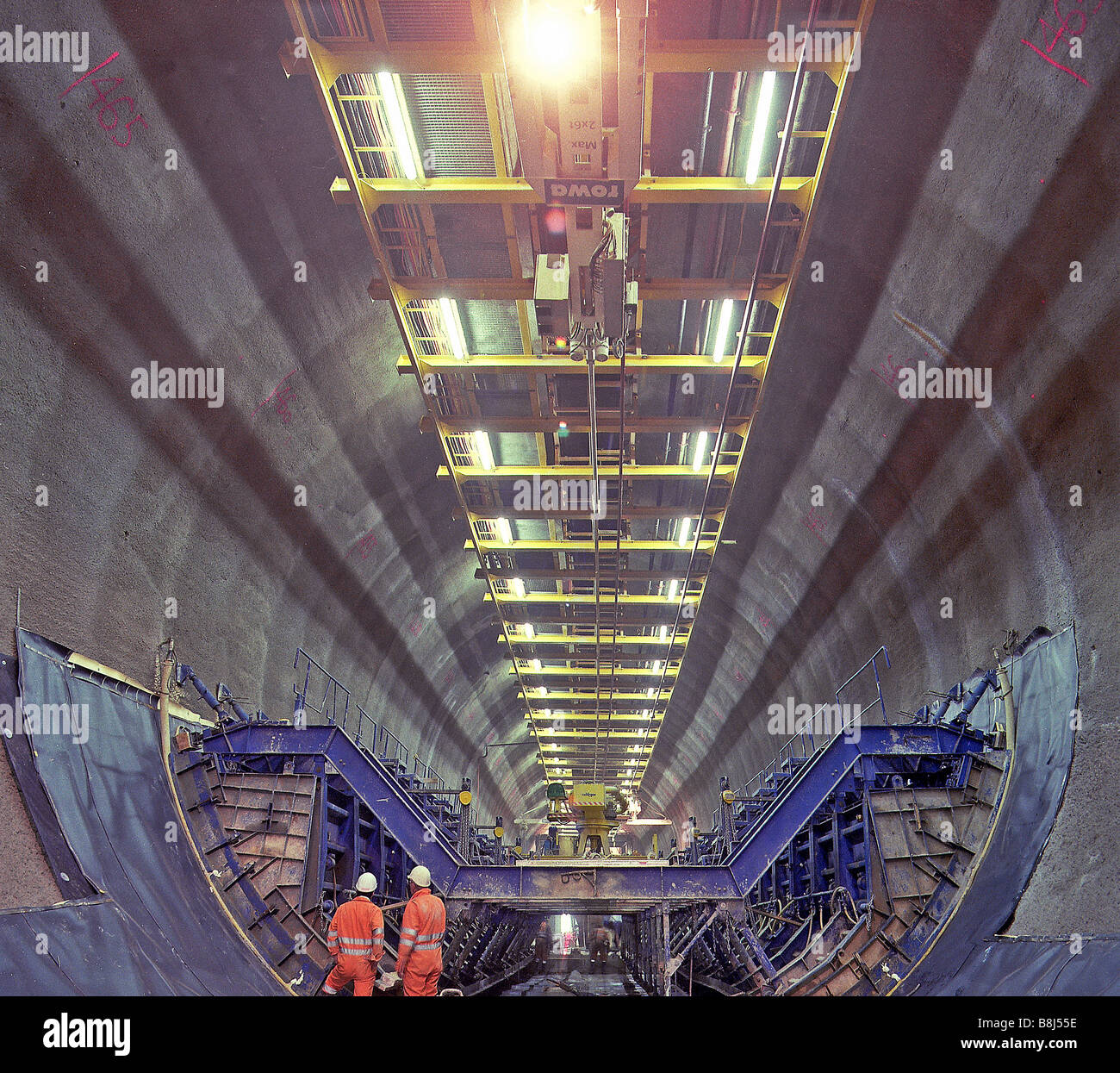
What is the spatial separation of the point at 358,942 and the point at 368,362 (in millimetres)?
7280

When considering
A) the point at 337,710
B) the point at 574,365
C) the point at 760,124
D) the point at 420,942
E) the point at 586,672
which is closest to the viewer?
the point at 420,942

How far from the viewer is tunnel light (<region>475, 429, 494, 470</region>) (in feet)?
40.0

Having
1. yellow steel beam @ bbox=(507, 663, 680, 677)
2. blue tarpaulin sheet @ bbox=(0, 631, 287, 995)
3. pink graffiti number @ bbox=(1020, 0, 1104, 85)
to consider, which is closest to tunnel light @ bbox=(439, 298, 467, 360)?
blue tarpaulin sheet @ bbox=(0, 631, 287, 995)

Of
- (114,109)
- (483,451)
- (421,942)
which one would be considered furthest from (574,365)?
(421,942)

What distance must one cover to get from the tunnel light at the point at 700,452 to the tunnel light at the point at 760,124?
4336 millimetres

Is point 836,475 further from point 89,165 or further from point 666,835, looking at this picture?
point 666,835

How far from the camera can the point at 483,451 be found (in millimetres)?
12383

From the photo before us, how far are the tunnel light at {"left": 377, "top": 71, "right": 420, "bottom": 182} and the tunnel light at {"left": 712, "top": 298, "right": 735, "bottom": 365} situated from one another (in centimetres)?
351

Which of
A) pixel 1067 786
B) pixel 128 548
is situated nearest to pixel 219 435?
pixel 128 548

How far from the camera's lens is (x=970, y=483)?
9.33m

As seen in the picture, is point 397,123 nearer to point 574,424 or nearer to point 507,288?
point 507,288

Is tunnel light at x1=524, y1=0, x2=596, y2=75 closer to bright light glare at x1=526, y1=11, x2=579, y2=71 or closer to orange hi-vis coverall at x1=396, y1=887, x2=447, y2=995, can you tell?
bright light glare at x1=526, y1=11, x2=579, y2=71
